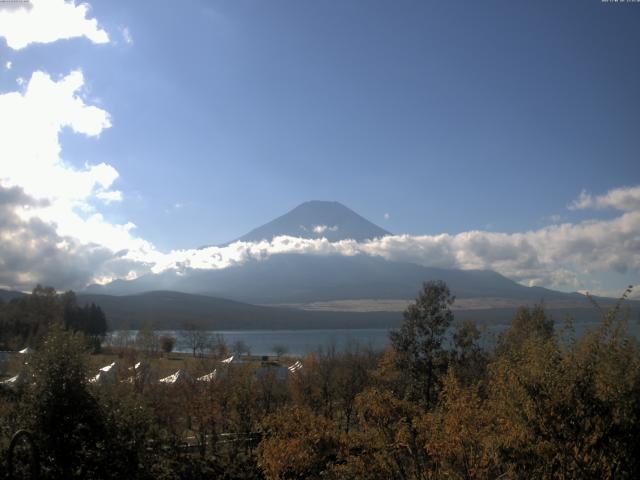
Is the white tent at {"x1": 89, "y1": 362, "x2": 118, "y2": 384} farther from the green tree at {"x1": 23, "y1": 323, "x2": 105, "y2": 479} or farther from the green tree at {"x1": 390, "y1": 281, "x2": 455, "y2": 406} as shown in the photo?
the green tree at {"x1": 390, "y1": 281, "x2": 455, "y2": 406}

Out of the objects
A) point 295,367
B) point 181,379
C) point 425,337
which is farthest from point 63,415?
point 295,367

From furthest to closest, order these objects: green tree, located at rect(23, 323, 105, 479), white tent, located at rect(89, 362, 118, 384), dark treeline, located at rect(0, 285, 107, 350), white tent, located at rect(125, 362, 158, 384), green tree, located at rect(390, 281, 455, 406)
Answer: dark treeline, located at rect(0, 285, 107, 350) → white tent, located at rect(125, 362, 158, 384) → green tree, located at rect(390, 281, 455, 406) → white tent, located at rect(89, 362, 118, 384) → green tree, located at rect(23, 323, 105, 479)

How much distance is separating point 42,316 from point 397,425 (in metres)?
80.8

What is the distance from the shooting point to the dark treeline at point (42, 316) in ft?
253

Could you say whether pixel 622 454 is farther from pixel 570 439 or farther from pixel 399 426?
pixel 399 426

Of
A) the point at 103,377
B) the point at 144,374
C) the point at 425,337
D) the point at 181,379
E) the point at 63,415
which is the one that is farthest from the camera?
the point at 144,374

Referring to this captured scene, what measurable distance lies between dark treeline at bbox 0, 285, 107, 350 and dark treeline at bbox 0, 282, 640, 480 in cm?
5773

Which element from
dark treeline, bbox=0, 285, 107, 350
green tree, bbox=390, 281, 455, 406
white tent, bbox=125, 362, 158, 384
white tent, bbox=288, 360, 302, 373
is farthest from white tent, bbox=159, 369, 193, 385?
dark treeline, bbox=0, 285, 107, 350

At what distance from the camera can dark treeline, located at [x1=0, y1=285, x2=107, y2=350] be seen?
77.1 m

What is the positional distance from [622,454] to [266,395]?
904 inches

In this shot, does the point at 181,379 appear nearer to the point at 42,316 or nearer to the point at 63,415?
the point at 63,415

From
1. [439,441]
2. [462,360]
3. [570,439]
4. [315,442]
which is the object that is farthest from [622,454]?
[462,360]

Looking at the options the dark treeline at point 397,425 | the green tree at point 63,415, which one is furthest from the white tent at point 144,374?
the green tree at point 63,415

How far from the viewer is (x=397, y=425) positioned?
1300cm
